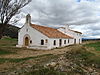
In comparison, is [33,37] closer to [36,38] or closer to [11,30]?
[36,38]

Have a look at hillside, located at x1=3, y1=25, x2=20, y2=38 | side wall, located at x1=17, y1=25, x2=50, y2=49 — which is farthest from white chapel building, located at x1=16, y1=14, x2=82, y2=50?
hillside, located at x1=3, y1=25, x2=20, y2=38

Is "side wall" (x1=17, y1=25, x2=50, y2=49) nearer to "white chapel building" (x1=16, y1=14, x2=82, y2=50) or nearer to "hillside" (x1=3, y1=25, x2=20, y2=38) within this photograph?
"white chapel building" (x1=16, y1=14, x2=82, y2=50)

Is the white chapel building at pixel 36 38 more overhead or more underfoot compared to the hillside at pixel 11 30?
more underfoot

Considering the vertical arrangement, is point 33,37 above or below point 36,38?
above

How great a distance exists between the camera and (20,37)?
104 feet

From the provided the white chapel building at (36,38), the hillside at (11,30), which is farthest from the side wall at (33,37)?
the hillside at (11,30)

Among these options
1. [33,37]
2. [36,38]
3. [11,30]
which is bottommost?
[36,38]

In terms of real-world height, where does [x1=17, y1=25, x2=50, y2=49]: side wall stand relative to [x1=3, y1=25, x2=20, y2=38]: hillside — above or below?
below

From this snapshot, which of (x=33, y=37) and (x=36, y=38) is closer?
(x=36, y=38)

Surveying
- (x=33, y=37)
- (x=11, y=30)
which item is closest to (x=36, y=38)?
(x=33, y=37)

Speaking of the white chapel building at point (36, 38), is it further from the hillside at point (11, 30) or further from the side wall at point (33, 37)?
the hillside at point (11, 30)

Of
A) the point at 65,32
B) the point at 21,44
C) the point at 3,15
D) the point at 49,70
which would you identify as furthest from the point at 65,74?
the point at 65,32

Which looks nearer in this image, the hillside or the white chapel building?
the hillside

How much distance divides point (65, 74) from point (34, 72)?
1795mm
